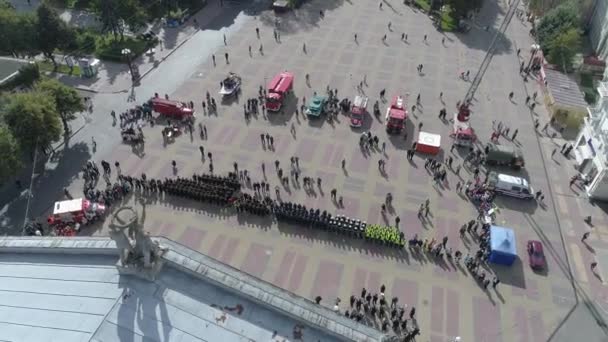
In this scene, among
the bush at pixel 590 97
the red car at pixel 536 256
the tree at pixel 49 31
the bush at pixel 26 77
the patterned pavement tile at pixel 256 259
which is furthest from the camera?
the bush at pixel 590 97

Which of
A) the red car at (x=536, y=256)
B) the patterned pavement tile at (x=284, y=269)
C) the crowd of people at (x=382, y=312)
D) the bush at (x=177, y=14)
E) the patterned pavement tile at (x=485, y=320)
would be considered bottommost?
the patterned pavement tile at (x=284, y=269)

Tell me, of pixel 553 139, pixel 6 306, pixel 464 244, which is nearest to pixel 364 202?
pixel 464 244

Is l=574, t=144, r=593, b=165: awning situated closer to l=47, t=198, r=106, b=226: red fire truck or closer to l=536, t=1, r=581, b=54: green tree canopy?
l=536, t=1, r=581, b=54: green tree canopy

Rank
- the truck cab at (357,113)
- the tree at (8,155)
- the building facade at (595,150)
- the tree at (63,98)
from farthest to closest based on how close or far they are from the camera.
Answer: the truck cab at (357,113), the tree at (63,98), the building facade at (595,150), the tree at (8,155)

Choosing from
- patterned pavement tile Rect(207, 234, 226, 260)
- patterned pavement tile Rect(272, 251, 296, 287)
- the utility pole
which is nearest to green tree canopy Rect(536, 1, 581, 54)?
patterned pavement tile Rect(272, 251, 296, 287)

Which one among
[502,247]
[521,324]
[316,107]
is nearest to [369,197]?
[502,247]

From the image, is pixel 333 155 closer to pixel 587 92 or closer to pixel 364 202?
pixel 364 202

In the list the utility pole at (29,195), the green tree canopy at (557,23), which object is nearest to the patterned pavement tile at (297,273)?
the utility pole at (29,195)

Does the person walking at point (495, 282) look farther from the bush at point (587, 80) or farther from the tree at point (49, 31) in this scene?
the tree at point (49, 31)
